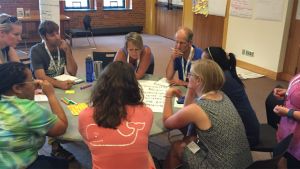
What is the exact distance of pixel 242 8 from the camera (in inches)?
231

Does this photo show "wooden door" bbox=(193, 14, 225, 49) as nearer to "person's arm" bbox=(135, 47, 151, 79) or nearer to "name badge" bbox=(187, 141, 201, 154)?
"person's arm" bbox=(135, 47, 151, 79)

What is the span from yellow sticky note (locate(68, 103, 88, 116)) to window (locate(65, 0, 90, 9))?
25.4ft

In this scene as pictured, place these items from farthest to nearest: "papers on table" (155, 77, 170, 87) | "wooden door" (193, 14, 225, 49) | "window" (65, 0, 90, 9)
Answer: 1. "window" (65, 0, 90, 9)
2. "wooden door" (193, 14, 225, 49)
3. "papers on table" (155, 77, 170, 87)

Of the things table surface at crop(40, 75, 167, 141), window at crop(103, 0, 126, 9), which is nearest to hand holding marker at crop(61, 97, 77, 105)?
table surface at crop(40, 75, 167, 141)

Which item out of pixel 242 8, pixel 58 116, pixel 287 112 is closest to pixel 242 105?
pixel 287 112

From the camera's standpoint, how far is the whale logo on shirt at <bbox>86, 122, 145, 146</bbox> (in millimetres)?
1421

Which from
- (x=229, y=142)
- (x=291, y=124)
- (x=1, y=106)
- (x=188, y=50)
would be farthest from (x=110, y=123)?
(x=188, y=50)

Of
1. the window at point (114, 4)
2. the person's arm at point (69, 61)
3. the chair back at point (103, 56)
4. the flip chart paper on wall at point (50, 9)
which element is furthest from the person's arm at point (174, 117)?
the window at point (114, 4)

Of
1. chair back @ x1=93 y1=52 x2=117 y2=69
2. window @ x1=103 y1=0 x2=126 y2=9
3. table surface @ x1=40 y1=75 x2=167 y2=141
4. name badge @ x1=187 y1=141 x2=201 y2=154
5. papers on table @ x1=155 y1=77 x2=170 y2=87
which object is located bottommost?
name badge @ x1=187 y1=141 x2=201 y2=154

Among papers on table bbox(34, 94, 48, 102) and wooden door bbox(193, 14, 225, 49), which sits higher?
wooden door bbox(193, 14, 225, 49)

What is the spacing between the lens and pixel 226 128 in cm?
173

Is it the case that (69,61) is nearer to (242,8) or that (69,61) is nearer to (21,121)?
(21,121)

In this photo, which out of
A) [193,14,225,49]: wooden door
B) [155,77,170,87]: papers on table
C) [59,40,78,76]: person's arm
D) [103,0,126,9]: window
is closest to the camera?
[155,77,170,87]: papers on table

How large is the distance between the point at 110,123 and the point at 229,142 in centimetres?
72
